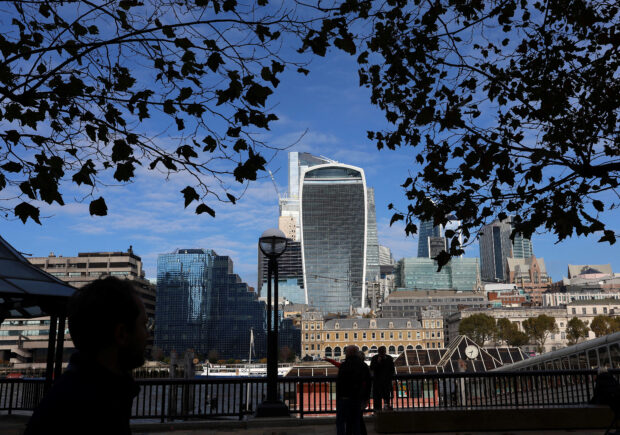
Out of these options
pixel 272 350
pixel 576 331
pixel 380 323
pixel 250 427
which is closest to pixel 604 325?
pixel 576 331

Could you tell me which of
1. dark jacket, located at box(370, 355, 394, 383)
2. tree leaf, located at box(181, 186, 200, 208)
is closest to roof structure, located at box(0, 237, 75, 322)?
tree leaf, located at box(181, 186, 200, 208)

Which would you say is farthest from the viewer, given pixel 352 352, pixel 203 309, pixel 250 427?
pixel 203 309

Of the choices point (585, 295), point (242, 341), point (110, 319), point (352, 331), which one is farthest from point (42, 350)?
point (585, 295)

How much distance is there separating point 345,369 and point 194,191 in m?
4.29

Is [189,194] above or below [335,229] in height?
below

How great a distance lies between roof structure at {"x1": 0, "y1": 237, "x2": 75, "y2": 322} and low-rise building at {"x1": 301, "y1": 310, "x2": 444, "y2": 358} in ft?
406

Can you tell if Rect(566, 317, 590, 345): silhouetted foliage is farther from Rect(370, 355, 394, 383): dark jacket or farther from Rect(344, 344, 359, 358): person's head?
Rect(344, 344, 359, 358): person's head

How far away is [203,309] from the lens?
15675 cm

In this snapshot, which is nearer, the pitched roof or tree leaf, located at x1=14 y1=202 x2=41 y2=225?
tree leaf, located at x1=14 y1=202 x2=41 y2=225

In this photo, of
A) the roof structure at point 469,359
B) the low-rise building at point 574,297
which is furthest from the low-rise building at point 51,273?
the low-rise building at point 574,297

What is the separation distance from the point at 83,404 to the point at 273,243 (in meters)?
10.2

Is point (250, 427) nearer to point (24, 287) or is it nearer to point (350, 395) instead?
A: point (350, 395)

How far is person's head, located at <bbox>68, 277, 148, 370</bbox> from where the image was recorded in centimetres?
193

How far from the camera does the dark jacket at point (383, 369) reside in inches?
441
